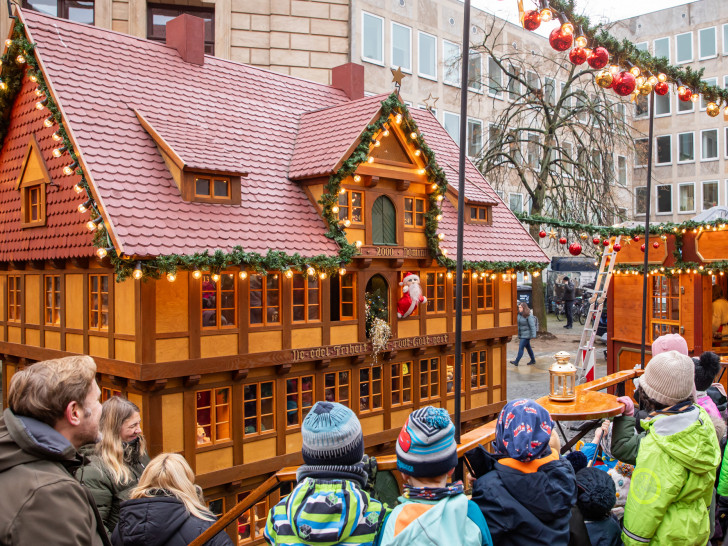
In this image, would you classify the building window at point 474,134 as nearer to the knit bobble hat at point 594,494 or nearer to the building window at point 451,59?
the building window at point 451,59

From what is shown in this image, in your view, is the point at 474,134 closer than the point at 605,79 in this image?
No

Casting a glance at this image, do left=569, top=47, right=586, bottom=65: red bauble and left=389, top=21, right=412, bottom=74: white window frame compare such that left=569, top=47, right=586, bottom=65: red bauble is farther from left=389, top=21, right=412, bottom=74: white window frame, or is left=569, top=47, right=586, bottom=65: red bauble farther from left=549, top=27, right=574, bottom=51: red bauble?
left=389, top=21, right=412, bottom=74: white window frame

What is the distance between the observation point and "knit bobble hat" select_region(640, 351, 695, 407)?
4.02m

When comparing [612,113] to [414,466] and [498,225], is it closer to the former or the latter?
[498,225]

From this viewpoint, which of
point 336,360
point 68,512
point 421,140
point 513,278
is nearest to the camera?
point 68,512

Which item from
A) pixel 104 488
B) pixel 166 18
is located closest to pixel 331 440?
pixel 104 488

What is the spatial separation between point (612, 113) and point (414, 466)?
2323 cm

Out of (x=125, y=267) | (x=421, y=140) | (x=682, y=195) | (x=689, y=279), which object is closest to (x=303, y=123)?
(x=421, y=140)

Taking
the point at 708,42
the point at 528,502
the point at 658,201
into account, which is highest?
the point at 708,42

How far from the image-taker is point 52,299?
11219 millimetres

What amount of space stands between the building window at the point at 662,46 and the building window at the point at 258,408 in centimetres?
3950

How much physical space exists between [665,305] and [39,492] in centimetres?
1565

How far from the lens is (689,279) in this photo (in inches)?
595

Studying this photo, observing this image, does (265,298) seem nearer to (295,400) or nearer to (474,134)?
(295,400)
